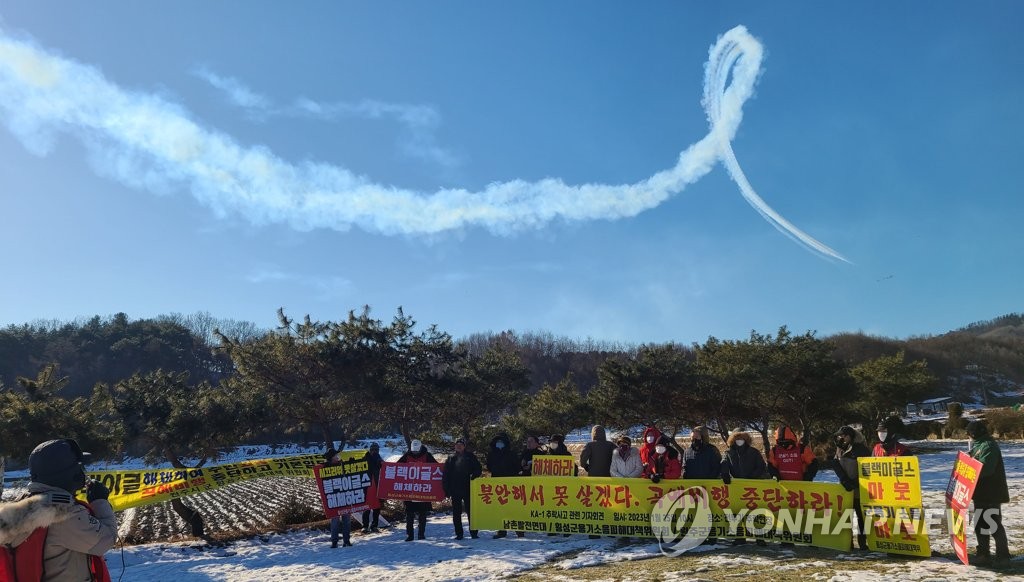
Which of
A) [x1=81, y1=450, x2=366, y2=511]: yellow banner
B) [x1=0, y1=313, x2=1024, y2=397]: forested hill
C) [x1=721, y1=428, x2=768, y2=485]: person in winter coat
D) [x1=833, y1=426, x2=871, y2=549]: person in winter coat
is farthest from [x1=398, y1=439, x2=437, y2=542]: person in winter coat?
[x1=0, y1=313, x2=1024, y2=397]: forested hill

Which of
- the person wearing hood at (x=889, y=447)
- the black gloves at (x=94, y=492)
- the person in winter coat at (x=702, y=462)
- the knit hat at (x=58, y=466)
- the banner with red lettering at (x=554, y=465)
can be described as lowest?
the banner with red lettering at (x=554, y=465)

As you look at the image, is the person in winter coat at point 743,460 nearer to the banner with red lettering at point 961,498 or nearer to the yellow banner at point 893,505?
the yellow banner at point 893,505

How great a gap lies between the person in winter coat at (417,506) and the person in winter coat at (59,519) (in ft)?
27.8

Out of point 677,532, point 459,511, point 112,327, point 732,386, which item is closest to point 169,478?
point 459,511

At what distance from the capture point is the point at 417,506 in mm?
11906

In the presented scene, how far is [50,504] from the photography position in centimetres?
336

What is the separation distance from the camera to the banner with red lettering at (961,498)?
715 centimetres

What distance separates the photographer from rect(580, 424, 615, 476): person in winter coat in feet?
36.8

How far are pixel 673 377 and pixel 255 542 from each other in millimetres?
15531

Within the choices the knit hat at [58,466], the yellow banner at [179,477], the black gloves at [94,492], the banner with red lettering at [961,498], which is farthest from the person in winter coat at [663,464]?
the knit hat at [58,466]

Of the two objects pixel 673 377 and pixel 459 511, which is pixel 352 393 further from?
pixel 673 377

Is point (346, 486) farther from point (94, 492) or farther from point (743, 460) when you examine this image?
point (94, 492)

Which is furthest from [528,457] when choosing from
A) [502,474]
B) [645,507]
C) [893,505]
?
[893,505]

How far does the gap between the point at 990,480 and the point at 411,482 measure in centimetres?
955
